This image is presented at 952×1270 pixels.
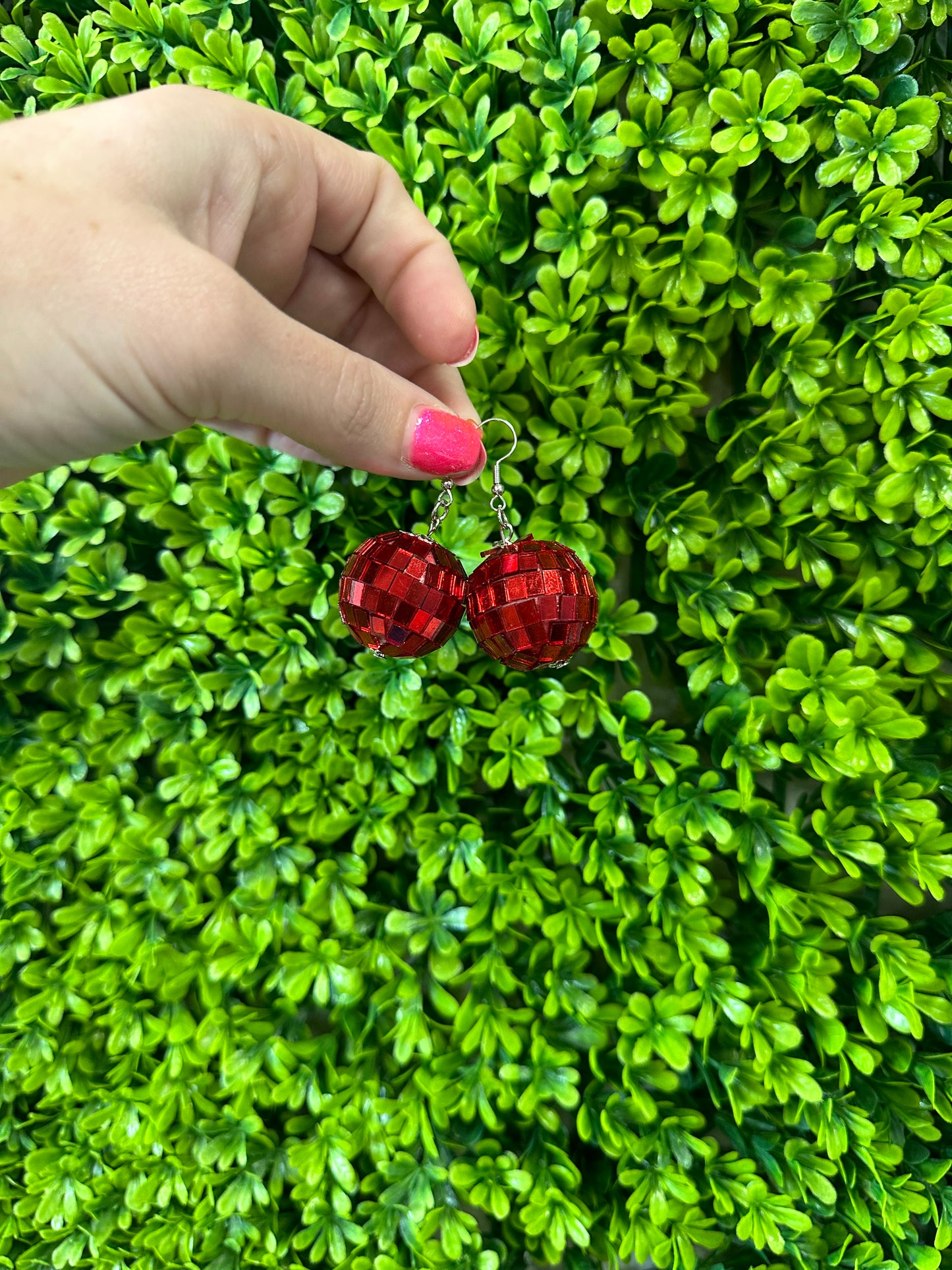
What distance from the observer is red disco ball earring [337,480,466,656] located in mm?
522

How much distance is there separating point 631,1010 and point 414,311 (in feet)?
2.09

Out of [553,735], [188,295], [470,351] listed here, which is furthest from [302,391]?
[553,735]

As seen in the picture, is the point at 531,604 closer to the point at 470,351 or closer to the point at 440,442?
the point at 440,442

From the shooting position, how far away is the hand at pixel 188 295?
1.37 ft

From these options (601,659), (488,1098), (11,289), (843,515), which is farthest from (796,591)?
(11,289)

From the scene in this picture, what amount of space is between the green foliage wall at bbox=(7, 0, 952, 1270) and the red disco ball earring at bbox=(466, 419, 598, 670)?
0.17 m

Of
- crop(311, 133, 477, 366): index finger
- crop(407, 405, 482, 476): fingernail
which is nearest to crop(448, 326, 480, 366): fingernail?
crop(311, 133, 477, 366): index finger

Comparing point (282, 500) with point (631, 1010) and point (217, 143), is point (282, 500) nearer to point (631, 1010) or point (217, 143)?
point (217, 143)

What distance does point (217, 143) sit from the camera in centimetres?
51

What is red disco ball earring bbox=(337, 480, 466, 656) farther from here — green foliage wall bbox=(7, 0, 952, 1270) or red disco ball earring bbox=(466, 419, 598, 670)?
green foliage wall bbox=(7, 0, 952, 1270)

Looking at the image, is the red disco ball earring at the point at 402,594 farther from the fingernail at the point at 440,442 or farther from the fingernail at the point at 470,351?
the fingernail at the point at 470,351

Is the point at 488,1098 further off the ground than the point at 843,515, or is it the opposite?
the point at 843,515

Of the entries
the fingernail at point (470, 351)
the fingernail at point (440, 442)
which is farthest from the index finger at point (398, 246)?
the fingernail at point (440, 442)

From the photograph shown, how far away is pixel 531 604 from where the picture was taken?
0.51 metres
